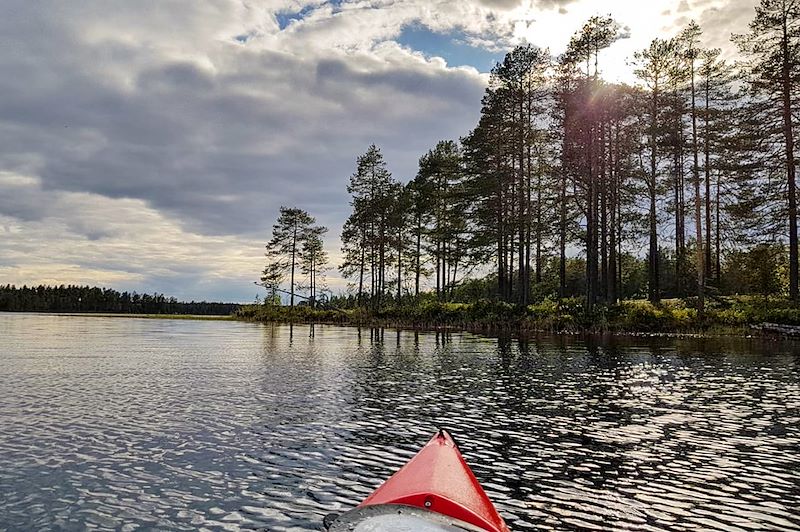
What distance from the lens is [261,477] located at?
8930 millimetres

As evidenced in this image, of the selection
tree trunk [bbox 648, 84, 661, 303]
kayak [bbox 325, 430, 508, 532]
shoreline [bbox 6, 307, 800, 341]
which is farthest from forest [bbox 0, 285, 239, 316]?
kayak [bbox 325, 430, 508, 532]

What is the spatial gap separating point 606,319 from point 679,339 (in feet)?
17.4

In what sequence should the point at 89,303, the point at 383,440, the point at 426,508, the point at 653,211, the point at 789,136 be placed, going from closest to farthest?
the point at 426,508 → the point at 383,440 → the point at 789,136 → the point at 653,211 → the point at 89,303

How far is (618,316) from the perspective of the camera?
40344mm

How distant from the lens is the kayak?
5.69 metres

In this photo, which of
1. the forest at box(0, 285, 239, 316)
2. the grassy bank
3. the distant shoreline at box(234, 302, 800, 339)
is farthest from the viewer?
the forest at box(0, 285, 239, 316)

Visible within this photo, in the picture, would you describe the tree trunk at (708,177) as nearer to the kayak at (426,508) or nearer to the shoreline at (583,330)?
the shoreline at (583,330)

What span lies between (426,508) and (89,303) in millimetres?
175740

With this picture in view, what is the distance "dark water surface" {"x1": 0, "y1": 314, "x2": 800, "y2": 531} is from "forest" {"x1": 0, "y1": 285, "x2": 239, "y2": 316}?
140 meters

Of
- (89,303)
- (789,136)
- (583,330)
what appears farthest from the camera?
(89,303)

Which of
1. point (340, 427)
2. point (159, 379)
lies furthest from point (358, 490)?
point (159, 379)

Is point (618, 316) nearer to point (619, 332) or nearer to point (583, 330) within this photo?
point (619, 332)

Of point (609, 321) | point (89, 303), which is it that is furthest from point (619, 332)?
point (89, 303)

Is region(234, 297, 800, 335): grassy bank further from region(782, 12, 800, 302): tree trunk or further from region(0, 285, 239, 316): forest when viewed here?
region(0, 285, 239, 316): forest
